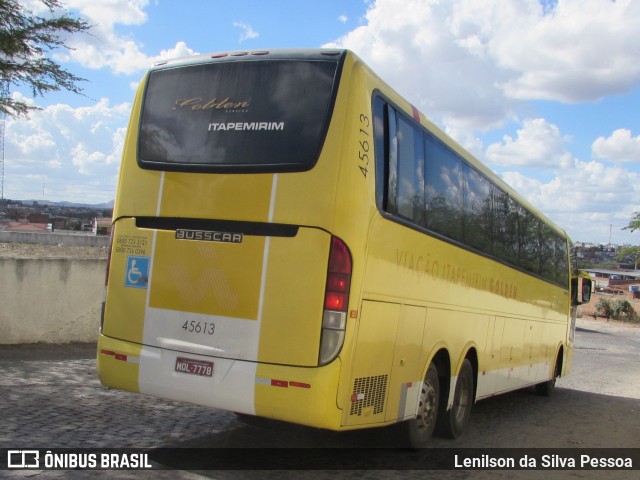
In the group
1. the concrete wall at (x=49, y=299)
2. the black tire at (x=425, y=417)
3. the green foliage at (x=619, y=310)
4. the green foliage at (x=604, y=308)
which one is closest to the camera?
the black tire at (x=425, y=417)

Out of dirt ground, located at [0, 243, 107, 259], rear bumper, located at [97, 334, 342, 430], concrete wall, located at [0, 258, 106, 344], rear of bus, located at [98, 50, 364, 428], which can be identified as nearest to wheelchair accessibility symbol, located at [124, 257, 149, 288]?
rear of bus, located at [98, 50, 364, 428]

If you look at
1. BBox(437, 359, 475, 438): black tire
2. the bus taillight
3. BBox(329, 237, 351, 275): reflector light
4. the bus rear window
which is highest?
the bus rear window

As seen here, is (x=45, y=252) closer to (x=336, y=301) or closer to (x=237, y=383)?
(x=237, y=383)

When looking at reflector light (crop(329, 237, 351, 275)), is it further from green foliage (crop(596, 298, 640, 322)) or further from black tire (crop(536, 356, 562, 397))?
green foliage (crop(596, 298, 640, 322))

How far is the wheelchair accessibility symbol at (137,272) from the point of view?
19.9 ft

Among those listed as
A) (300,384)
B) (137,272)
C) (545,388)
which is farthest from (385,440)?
(545,388)

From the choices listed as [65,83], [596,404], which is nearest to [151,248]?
[65,83]

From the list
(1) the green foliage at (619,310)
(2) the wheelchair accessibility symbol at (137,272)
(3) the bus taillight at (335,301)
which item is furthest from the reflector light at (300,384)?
(1) the green foliage at (619,310)

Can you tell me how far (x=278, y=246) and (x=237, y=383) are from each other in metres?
1.15

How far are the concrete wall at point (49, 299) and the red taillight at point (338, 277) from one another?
8253 millimetres

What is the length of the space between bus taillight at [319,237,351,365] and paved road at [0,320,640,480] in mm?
1276

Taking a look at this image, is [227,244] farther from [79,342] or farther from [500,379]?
[79,342]

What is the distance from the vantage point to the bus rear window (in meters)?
5.64

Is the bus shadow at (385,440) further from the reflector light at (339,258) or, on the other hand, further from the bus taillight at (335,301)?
the reflector light at (339,258)
